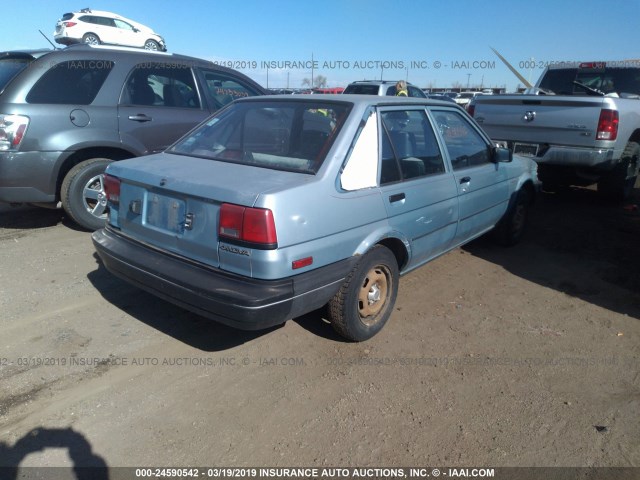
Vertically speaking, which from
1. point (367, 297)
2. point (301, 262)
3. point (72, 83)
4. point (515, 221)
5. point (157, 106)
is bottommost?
point (367, 297)

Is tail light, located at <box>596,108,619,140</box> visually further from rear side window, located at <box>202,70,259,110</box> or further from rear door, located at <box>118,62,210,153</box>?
rear door, located at <box>118,62,210,153</box>

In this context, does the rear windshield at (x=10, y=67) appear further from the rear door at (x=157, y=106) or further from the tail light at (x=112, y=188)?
the tail light at (x=112, y=188)

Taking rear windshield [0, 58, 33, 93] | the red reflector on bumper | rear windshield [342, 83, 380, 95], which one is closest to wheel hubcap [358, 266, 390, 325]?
the red reflector on bumper

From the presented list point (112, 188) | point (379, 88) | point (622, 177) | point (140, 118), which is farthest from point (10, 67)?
point (379, 88)

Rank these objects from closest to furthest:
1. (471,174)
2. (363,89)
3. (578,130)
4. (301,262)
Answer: (301,262) < (471,174) < (578,130) < (363,89)

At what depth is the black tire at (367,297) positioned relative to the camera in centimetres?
310

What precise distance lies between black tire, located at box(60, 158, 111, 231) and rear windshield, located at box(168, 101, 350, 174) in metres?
1.80

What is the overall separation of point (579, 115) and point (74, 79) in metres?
6.23

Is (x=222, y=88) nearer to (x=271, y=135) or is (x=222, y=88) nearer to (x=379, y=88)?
(x=271, y=135)

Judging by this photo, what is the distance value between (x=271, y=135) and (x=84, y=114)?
8.38 feet

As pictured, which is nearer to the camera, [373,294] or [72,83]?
[373,294]

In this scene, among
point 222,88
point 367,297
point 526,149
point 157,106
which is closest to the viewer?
point 367,297

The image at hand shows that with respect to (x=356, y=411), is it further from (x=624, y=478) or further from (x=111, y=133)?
(x=111, y=133)

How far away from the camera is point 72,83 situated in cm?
493
